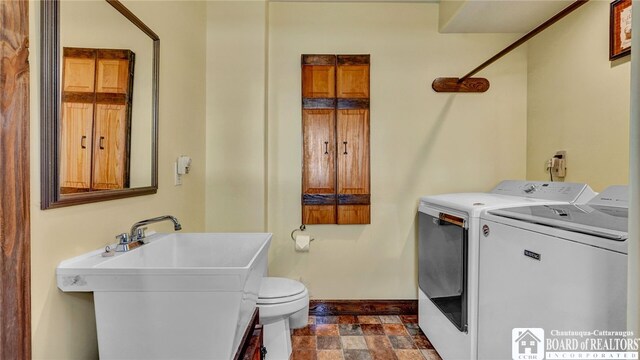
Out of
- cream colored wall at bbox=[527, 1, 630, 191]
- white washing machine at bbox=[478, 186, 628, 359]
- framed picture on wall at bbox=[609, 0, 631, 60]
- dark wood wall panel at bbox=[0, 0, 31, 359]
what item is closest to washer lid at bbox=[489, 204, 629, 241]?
white washing machine at bbox=[478, 186, 628, 359]

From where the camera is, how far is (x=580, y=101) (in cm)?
193

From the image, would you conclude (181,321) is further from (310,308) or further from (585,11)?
(585,11)

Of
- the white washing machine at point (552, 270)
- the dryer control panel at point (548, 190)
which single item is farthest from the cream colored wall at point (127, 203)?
the dryer control panel at point (548, 190)

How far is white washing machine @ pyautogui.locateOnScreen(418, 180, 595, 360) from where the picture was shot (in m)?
1.54

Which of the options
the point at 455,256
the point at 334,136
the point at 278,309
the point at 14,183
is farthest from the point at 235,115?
the point at 455,256

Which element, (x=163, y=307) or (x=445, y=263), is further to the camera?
(x=445, y=263)

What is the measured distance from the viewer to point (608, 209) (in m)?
1.33

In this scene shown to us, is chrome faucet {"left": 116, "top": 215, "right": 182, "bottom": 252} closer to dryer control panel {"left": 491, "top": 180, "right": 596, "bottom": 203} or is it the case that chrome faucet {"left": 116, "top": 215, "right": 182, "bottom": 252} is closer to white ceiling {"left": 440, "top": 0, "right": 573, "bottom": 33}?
dryer control panel {"left": 491, "top": 180, "right": 596, "bottom": 203}

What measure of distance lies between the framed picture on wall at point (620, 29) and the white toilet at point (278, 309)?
2259 millimetres

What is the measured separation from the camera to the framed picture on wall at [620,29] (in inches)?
63.4

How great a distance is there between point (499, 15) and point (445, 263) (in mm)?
1793

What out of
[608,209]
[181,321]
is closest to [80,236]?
[181,321]

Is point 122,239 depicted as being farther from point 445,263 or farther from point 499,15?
point 499,15

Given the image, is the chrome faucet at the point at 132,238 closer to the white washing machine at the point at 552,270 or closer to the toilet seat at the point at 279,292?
the toilet seat at the point at 279,292
